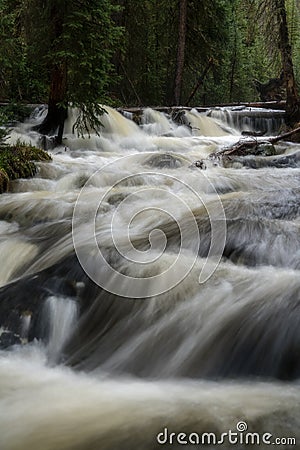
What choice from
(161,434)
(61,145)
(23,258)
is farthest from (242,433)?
(61,145)

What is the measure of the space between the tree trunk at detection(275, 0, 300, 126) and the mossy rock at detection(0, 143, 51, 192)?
7997 millimetres

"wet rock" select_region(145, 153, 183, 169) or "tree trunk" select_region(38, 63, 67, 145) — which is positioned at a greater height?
"tree trunk" select_region(38, 63, 67, 145)

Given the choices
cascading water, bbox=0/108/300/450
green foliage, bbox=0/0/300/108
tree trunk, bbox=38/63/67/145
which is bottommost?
cascading water, bbox=0/108/300/450

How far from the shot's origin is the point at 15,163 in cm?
714

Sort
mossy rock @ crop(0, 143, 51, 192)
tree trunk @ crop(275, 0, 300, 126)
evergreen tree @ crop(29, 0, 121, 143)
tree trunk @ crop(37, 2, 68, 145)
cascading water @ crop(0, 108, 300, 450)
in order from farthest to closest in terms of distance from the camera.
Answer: tree trunk @ crop(275, 0, 300, 126)
tree trunk @ crop(37, 2, 68, 145)
evergreen tree @ crop(29, 0, 121, 143)
mossy rock @ crop(0, 143, 51, 192)
cascading water @ crop(0, 108, 300, 450)

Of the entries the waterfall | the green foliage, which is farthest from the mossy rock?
the waterfall

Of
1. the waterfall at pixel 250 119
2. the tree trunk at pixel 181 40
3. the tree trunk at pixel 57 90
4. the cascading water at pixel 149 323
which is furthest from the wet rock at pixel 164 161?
the tree trunk at pixel 181 40

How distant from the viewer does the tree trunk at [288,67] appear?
38.3ft

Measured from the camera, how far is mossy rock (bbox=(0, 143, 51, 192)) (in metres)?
6.79

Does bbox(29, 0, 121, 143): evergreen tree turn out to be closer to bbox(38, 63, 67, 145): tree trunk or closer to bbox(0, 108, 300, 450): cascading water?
bbox(38, 63, 67, 145): tree trunk

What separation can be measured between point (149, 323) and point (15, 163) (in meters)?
4.76

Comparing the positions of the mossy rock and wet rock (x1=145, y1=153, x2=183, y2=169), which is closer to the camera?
the mossy rock

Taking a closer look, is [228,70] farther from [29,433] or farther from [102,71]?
[29,433]

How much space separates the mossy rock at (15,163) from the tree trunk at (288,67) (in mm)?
7997
